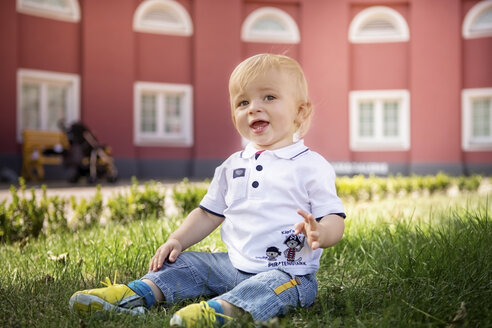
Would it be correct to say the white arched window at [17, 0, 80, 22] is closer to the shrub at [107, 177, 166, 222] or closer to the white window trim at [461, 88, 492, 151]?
the shrub at [107, 177, 166, 222]

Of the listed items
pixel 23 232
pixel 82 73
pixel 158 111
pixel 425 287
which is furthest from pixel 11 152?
pixel 425 287

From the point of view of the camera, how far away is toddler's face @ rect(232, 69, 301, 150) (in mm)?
2076

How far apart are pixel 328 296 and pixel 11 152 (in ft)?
40.3

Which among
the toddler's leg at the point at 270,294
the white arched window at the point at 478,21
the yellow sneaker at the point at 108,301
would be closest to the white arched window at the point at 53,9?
the white arched window at the point at 478,21

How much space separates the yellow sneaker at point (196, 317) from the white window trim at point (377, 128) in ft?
49.3

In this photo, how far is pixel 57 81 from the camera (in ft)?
44.9

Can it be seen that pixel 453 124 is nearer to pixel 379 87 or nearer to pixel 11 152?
pixel 379 87

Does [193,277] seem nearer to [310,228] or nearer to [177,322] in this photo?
[177,322]

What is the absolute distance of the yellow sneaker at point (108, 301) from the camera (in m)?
1.86

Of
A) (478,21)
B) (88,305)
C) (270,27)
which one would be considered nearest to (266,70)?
(88,305)

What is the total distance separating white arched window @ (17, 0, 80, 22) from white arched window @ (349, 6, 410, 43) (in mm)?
8739

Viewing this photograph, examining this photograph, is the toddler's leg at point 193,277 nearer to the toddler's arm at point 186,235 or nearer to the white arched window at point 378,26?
the toddler's arm at point 186,235

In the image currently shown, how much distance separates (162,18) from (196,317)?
47.1 ft

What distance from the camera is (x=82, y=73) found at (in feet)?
45.4
